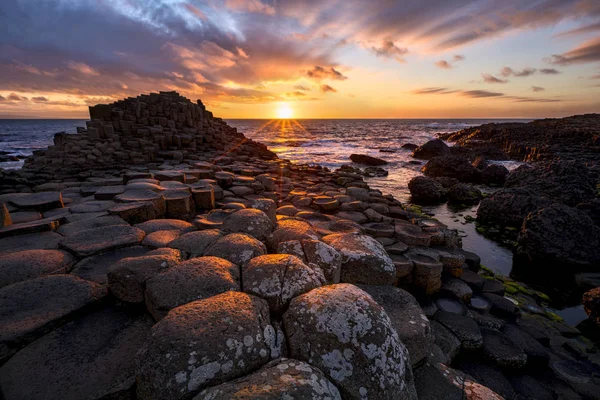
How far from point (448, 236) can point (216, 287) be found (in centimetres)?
454

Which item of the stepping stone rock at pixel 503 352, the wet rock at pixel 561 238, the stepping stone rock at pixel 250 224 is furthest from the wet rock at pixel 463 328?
the wet rock at pixel 561 238

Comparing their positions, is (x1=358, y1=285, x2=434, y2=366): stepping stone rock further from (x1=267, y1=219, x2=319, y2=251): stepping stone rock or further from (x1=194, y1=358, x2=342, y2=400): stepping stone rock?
(x1=194, y1=358, x2=342, y2=400): stepping stone rock

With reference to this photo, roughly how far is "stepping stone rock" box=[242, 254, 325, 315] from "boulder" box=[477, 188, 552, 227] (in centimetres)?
869

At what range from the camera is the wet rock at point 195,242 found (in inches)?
113

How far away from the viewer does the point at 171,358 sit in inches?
58.1

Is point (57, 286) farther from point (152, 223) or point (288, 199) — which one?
point (288, 199)

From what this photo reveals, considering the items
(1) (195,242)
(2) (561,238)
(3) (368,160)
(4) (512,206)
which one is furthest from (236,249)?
(3) (368,160)

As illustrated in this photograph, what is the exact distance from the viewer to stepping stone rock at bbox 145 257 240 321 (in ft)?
6.52

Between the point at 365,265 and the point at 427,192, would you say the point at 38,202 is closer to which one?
the point at 365,265

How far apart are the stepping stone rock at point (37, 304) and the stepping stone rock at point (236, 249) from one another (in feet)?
3.24

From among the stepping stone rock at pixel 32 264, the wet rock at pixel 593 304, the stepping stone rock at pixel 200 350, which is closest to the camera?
the stepping stone rock at pixel 200 350

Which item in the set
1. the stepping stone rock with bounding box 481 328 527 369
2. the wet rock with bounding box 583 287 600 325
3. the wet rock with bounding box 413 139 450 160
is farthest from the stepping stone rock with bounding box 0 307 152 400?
the wet rock with bounding box 413 139 450 160

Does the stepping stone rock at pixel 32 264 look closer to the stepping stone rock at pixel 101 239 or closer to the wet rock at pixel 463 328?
the stepping stone rock at pixel 101 239

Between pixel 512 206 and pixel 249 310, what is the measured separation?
31.9 feet
